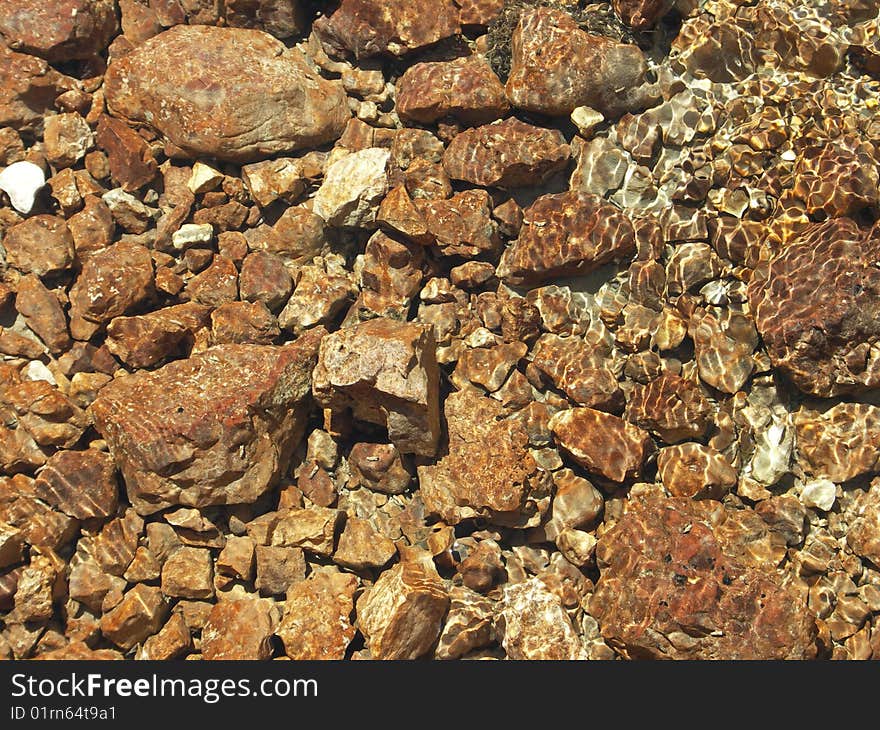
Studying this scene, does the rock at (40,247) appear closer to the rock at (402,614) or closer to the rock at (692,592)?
the rock at (402,614)

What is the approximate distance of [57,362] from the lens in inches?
232

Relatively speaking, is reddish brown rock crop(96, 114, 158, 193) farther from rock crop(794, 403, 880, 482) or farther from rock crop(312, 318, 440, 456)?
rock crop(794, 403, 880, 482)

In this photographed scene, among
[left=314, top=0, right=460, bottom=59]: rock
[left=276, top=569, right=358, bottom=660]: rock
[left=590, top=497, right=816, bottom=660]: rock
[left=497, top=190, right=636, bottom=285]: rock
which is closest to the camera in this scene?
[left=590, top=497, right=816, bottom=660]: rock

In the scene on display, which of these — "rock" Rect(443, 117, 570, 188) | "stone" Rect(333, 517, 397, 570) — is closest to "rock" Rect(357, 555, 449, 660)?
"stone" Rect(333, 517, 397, 570)

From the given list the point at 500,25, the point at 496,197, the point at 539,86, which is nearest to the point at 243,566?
the point at 496,197

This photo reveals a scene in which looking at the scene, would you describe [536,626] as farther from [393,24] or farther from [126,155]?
[126,155]

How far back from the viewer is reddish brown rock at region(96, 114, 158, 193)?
6.25 metres

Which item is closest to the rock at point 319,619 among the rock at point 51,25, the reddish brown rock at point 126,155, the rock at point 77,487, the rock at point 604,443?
the rock at point 77,487

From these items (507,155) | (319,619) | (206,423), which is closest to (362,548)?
(319,619)

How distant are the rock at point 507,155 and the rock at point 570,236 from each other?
9.9 inches

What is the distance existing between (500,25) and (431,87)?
79 centimetres

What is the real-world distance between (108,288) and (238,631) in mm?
2725

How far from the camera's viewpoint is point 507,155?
571 centimetres

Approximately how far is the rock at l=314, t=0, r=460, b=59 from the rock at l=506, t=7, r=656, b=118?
27.3 inches
